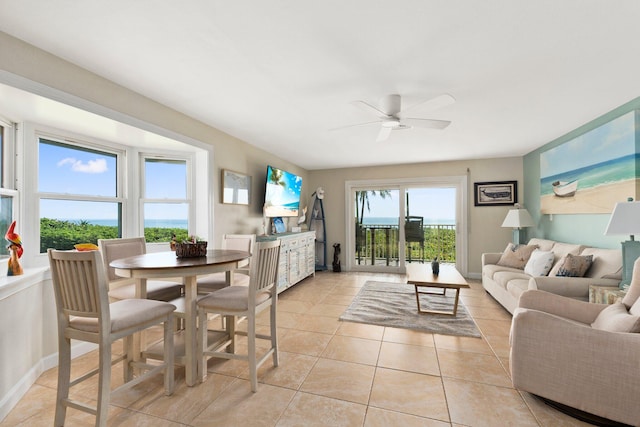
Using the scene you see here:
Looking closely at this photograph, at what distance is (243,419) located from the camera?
162cm

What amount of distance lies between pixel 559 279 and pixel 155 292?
3.58 meters

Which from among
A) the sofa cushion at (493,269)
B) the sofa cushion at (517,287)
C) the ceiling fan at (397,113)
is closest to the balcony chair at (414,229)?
the sofa cushion at (493,269)

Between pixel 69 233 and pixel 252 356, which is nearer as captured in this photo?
pixel 252 356

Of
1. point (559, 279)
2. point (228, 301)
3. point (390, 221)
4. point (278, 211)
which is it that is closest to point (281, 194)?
point (278, 211)

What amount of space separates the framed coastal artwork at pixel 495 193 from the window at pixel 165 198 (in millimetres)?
4906

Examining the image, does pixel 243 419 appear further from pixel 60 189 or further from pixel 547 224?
pixel 547 224

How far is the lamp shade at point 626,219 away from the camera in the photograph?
1.87 m

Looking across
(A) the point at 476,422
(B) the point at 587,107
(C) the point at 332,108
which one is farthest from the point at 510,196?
(A) the point at 476,422

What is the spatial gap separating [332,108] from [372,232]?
3.71 m

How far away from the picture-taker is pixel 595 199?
3.13 metres

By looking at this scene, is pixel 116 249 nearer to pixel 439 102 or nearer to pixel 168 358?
pixel 168 358

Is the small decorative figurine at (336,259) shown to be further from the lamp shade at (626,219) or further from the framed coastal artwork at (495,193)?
the lamp shade at (626,219)

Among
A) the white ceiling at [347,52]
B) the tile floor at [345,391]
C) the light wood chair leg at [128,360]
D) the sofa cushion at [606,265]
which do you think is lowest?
the tile floor at [345,391]

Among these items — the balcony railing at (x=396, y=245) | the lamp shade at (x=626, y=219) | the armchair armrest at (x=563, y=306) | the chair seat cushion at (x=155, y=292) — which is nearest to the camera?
the lamp shade at (x=626, y=219)
